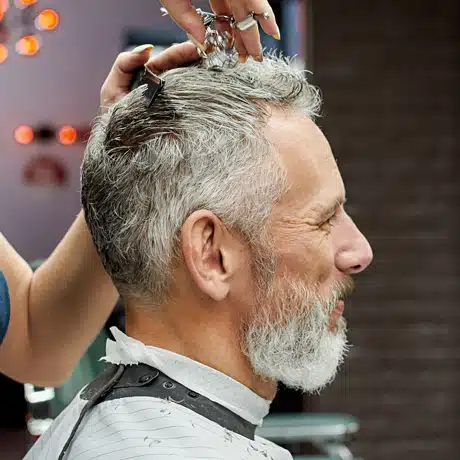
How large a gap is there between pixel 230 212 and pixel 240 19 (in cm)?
30

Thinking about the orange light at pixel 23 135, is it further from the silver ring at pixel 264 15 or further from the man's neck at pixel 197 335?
the silver ring at pixel 264 15

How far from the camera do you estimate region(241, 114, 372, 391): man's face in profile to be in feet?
4.51

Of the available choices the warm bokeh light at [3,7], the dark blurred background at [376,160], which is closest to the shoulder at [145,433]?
the dark blurred background at [376,160]

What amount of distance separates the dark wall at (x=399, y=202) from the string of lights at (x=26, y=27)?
120cm

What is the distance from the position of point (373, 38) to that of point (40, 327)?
246 cm

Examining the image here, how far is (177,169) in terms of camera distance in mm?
1326

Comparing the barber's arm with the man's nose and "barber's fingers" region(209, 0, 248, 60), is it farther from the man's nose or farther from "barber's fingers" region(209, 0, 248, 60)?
the man's nose

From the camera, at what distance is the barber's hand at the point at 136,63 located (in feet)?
4.90

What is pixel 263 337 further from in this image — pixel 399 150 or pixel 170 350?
pixel 399 150

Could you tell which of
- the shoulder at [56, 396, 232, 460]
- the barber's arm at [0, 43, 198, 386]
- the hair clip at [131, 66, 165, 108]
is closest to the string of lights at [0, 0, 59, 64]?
the barber's arm at [0, 43, 198, 386]

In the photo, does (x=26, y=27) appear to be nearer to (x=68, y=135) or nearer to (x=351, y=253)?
(x=68, y=135)

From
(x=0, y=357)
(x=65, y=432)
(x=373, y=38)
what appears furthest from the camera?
(x=373, y=38)

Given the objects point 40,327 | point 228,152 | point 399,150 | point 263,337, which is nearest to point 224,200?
point 228,152

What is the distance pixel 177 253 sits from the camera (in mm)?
1340
